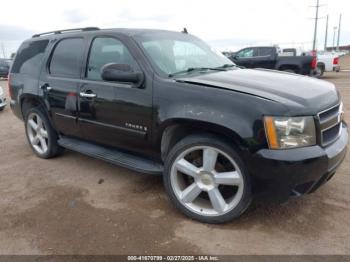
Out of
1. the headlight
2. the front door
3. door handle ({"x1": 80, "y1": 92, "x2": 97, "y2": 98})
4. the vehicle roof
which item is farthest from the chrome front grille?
door handle ({"x1": 80, "y1": 92, "x2": 97, "y2": 98})

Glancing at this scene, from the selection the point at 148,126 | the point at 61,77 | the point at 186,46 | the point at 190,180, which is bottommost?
the point at 190,180

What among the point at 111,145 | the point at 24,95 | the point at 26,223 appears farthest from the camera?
the point at 24,95

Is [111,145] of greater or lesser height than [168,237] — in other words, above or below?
above

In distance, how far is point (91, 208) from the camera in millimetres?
3391

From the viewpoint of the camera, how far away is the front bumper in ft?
8.42

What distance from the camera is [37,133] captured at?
5.00m

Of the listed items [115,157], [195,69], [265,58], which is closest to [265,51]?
[265,58]

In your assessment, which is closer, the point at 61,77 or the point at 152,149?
the point at 152,149

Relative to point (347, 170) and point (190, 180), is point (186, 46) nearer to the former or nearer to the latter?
point (190, 180)

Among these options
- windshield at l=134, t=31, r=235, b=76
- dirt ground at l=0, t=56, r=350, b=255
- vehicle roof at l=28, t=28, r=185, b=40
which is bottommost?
dirt ground at l=0, t=56, r=350, b=255

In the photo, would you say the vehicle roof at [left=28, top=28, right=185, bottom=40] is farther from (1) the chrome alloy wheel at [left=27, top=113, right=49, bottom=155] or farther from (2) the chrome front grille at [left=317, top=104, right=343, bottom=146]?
(2) the chrome front grille at [left=317, top=104, right=343, bottom=146]

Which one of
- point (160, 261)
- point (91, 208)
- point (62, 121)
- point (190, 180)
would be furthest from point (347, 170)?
point (62, 121)

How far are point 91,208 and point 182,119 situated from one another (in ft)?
4.54

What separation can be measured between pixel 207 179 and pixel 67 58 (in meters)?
2.55
